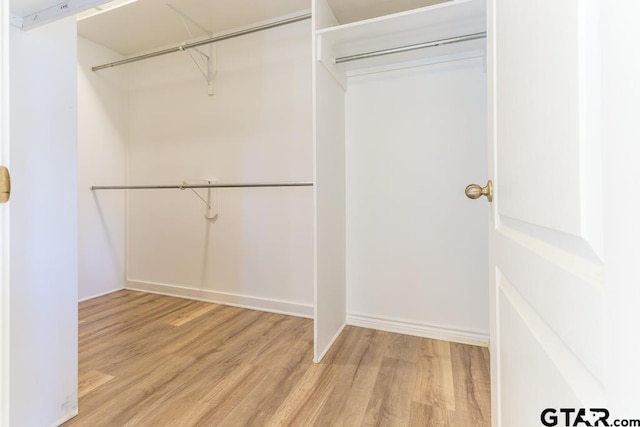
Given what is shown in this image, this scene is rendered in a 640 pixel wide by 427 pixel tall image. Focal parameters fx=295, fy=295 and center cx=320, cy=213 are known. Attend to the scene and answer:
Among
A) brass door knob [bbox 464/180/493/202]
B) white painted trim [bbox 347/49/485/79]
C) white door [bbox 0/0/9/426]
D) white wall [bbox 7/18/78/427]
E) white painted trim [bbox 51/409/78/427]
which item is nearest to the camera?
white door [bbox 0/0/9/426]

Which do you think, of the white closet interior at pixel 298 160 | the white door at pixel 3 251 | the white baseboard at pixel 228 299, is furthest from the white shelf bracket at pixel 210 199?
the white door at pixel 3 251

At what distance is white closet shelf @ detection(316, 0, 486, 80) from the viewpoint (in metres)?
1.52

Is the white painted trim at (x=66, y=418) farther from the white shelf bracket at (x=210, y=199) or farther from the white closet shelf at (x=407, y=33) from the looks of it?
the white closet shelf at (x=407, y=33)

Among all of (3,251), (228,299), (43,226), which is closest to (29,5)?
(43,226)

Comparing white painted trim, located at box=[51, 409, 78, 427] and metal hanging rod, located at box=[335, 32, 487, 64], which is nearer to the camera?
white painted trim, located at box=[51, 409, 78, 427]

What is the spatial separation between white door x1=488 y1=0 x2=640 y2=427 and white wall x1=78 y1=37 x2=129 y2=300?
10.8 feet

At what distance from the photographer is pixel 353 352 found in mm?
1786

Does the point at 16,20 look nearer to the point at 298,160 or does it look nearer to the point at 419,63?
the point at 298,160

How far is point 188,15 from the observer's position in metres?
2.32

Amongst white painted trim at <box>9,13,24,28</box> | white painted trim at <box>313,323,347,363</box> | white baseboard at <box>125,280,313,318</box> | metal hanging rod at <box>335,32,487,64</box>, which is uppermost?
metal hanging rod at <box>335,32,487,64</box>

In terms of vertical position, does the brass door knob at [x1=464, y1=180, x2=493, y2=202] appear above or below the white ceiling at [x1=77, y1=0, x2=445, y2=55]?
below

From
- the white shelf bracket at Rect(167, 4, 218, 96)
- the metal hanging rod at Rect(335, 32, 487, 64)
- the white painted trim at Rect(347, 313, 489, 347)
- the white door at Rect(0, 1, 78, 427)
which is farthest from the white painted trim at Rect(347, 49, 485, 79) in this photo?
the white painted trim at Rect(347, 313, 489, 347)

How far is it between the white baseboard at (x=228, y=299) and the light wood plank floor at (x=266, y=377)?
0.37 feet

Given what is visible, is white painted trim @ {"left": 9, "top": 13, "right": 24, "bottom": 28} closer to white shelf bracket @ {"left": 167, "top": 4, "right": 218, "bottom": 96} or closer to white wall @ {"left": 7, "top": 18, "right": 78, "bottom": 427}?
white wall @ {"left": 7, "top": 18, "right": 78, "bottom": 427}
